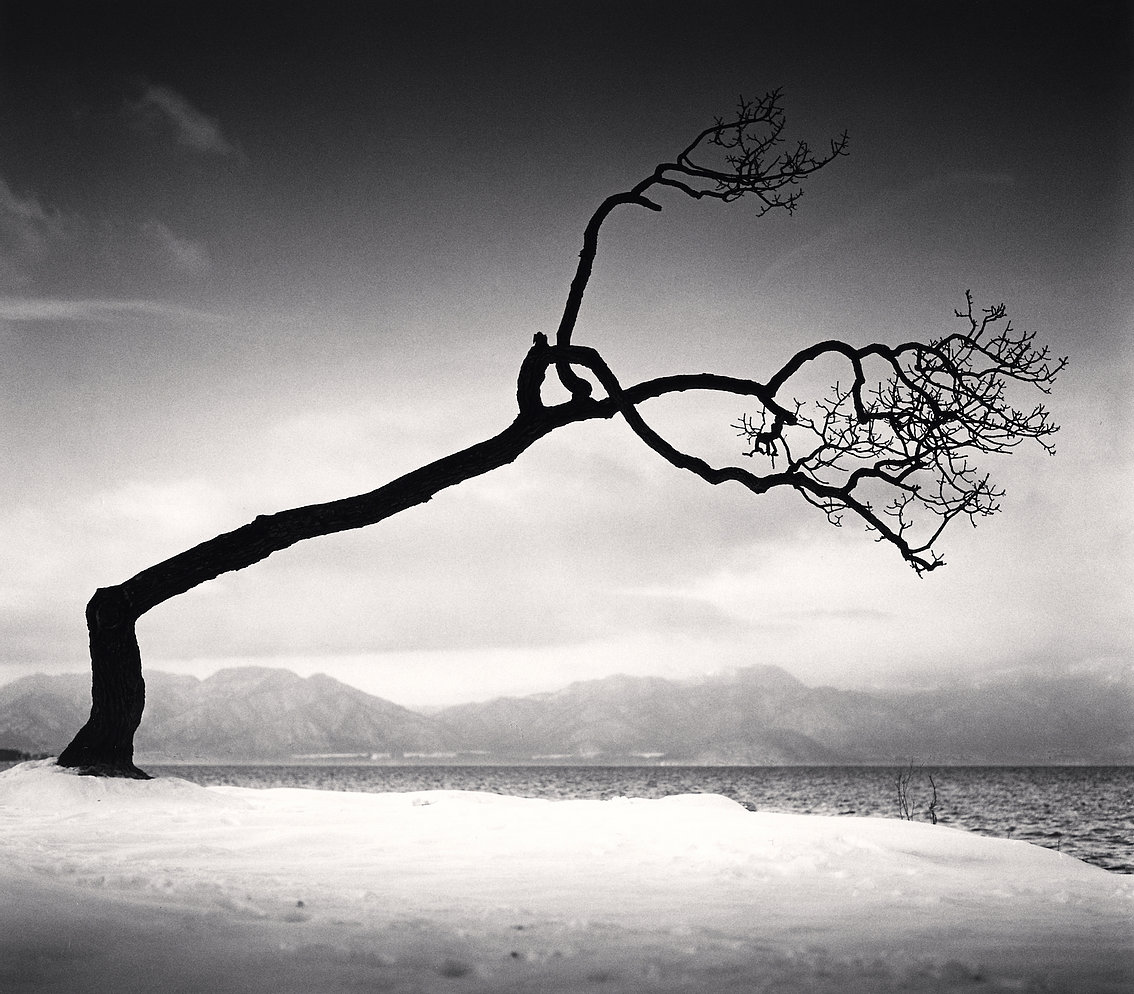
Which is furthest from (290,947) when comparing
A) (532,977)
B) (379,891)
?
(379,891)

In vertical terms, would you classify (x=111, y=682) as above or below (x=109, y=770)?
above

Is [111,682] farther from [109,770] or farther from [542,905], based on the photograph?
[542,905]

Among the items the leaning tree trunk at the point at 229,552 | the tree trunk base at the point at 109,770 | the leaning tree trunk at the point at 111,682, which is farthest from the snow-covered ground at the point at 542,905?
the leaning tree trunk at the point at 229,552

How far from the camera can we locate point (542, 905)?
15.1 ft

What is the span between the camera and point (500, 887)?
512 cm

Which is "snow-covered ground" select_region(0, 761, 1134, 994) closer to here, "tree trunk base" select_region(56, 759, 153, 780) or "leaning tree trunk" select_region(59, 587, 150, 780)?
"tree trunk base" select_region(56, 759, 153, 780)

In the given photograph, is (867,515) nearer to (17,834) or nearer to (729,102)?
(729,102)

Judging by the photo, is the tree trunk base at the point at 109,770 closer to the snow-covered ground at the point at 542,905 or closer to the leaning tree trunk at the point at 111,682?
the leaning tree trunk at the point at 111,682

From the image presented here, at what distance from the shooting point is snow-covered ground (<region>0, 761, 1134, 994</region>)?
130 inches

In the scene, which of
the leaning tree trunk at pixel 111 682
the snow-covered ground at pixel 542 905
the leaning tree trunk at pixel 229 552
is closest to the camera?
the snow-covered ground at pixel 542 905

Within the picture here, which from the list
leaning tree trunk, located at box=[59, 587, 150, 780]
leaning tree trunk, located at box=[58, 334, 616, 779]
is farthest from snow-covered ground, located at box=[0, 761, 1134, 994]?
leaning tree trunk, located at box=[58, 334, 616, 779]

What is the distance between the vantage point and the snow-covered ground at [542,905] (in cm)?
331

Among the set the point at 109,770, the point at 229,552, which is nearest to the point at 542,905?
the point at 229,552

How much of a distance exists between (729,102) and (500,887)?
8.13m
